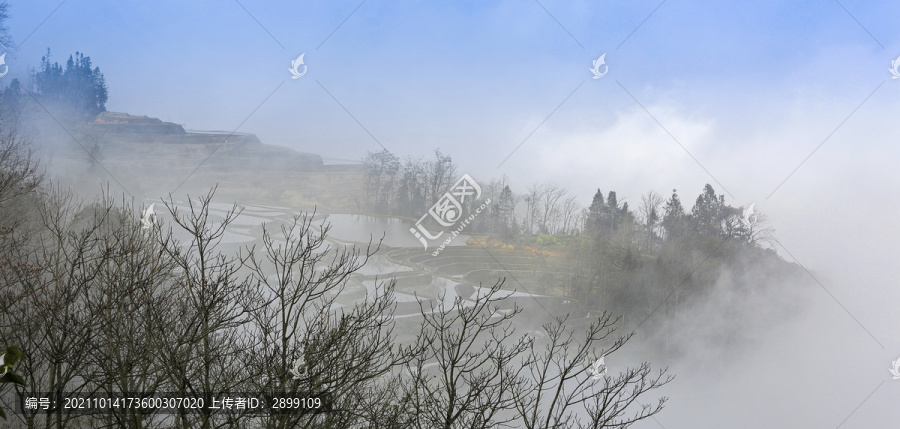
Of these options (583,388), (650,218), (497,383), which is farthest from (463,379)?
(650,218)

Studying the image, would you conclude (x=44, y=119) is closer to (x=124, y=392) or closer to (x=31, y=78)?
(x=31, y=78)

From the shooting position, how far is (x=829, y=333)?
3206cm

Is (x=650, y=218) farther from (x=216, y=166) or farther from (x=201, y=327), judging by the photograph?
(x=201, y=327)

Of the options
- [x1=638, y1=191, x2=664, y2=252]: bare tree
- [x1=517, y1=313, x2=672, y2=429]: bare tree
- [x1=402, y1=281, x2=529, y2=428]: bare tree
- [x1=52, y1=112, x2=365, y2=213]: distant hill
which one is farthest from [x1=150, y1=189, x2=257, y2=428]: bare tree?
[x1=638, y1=191, x2=664, y2=252]: bare tree

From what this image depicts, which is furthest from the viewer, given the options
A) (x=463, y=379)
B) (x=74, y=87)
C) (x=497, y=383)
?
(x=74, y=87)

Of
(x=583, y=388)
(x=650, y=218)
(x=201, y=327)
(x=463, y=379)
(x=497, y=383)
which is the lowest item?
(x=497, y=383)

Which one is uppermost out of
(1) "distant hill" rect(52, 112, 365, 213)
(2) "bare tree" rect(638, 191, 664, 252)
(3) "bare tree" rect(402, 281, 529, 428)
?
(1) "distant hill" rect(52, 112, 365, 213)

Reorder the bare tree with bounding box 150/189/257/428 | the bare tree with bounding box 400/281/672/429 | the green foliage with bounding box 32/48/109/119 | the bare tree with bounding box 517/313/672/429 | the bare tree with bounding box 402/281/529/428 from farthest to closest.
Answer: the green foliage with bounding box 32/48/109/119, the bare tree with bounding box 517/313/672/429, the bare tree with bounding box 400/281/672/429, the bare tree with bounding box 402/281/529/428, the bare tree with bounding box 150/189/257/428

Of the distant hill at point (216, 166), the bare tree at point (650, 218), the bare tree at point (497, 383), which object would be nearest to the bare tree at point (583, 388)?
the bare tree at point (497, 383)

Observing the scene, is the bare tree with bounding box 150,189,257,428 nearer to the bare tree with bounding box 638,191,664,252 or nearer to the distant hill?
the distant hill

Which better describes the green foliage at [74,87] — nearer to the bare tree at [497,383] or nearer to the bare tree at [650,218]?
the bare tree at [497,383]

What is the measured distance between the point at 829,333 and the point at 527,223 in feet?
57.3

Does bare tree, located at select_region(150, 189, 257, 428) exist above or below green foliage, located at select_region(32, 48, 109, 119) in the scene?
below

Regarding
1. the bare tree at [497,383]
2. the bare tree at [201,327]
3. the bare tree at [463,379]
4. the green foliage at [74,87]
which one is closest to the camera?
the bare tree at [201,327]
